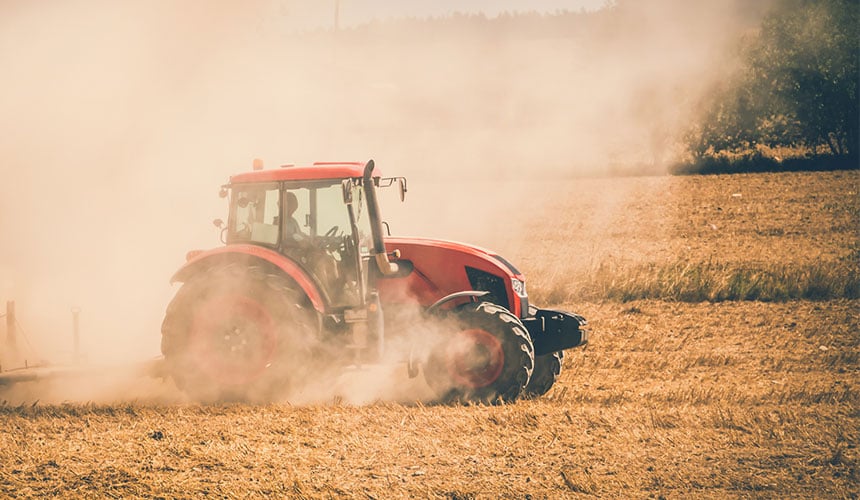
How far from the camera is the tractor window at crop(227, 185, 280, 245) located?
26.5 ft

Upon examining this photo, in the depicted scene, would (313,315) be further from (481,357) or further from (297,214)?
(481,357)

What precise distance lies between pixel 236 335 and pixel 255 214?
3.91 ft

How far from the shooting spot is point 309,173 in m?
7.93

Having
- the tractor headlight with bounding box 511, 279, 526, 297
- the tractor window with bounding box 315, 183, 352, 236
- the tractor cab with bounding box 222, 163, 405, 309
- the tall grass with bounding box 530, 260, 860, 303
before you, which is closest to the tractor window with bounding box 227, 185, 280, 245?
the tractor cab with bounding box 222, 163, 405, 309

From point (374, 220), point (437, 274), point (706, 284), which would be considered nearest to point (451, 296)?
point (437, 274)

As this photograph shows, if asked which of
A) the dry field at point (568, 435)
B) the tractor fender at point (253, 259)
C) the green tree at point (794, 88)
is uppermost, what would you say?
the green tree at point (794, 88)

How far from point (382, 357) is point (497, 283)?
4.48ft

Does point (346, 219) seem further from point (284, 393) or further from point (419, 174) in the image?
point (419, 174)

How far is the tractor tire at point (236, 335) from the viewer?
25.2 feet

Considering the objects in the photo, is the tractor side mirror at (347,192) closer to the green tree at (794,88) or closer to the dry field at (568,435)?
the dry field at (568,435)

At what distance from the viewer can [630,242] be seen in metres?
22.8

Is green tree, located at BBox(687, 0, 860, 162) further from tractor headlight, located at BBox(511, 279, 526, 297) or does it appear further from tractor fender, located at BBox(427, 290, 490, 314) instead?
tractor fender, located at BBox(427, 290, 490, 314)

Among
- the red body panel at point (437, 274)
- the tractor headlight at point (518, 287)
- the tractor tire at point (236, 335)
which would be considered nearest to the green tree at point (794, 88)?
the tractor headlight at point (518, 287)

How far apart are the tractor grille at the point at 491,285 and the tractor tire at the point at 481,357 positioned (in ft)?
1.39
